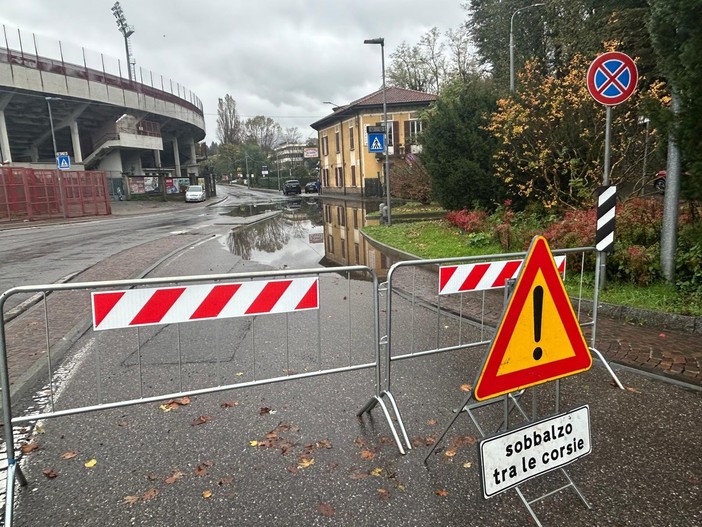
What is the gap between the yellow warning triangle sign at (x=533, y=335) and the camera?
2.58 metres

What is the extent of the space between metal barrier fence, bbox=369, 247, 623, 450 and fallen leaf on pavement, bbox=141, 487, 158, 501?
1671 millimetres

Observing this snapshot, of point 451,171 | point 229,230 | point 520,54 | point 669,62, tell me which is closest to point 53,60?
point 229,230

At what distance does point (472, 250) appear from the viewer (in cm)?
1081

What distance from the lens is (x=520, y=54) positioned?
29.2 metres

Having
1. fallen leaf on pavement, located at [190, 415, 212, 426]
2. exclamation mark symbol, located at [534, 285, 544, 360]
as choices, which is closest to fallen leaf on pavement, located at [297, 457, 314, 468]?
fallen leaf on pavement, located at [190, 415, 212, 426]

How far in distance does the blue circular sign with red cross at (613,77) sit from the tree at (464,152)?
7004 millimetres

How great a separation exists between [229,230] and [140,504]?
18131mm

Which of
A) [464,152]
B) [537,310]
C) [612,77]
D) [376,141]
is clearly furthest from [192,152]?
[537,310]

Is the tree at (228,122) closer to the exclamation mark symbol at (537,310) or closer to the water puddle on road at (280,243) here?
the water puddle on road at (280,243)

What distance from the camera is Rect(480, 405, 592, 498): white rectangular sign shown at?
95.6 inches

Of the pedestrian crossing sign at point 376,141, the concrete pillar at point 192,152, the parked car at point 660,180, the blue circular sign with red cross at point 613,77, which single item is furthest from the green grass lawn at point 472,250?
the concrete pillar at point 192,152

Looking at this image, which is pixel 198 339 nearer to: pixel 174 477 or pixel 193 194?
pixel 174 477

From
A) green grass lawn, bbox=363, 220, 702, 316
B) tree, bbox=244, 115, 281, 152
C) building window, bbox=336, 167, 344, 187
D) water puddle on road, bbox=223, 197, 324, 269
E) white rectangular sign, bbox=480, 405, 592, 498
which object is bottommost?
water puddle on road, bbox=223, 197, 324, 269

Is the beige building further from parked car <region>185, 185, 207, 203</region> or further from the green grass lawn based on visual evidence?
the green grass lawn
